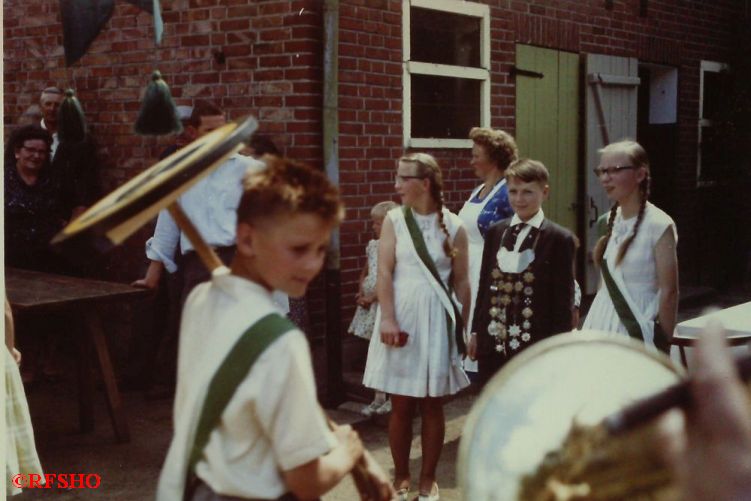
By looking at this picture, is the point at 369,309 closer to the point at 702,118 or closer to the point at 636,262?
the point at 636,262

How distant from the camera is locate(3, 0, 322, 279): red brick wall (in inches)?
264

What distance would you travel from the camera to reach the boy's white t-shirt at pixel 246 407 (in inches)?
76.5

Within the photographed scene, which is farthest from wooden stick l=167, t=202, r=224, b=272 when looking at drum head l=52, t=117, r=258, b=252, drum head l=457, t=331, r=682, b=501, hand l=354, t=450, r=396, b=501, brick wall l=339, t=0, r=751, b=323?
brick wall l=339, t=0, r=751, b=323

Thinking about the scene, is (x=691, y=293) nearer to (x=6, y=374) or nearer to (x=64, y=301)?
(x=64, y=301)

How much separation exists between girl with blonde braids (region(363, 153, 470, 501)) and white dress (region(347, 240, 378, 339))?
1.58m

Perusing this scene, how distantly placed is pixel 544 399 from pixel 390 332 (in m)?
3.03

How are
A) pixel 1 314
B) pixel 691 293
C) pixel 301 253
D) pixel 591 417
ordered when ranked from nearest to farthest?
pixel 591 417
pixel 301 253
pixel 1 314
pixel 691 293

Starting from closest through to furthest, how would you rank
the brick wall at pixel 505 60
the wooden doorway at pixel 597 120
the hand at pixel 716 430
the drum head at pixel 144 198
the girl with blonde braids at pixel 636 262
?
1. the hand at pixel 716 430
2. the drum head at pixel 144 198
3. the girl with blonde braids at pixel 636 262
4. the brick wall at pixel 505 60
5. the wooden doorway at pixel 597 120

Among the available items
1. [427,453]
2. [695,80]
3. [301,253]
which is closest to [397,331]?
[427,453]

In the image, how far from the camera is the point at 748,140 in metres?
12.0

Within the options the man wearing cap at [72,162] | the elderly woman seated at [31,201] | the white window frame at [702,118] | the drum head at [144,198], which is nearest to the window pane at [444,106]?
the man wearing cap at [72,162]

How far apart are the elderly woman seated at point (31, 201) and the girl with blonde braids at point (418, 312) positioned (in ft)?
10.3

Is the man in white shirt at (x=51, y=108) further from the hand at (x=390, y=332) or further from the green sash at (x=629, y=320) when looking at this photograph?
the green sash at (x=629, y=320)

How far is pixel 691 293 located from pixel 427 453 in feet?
23.4
